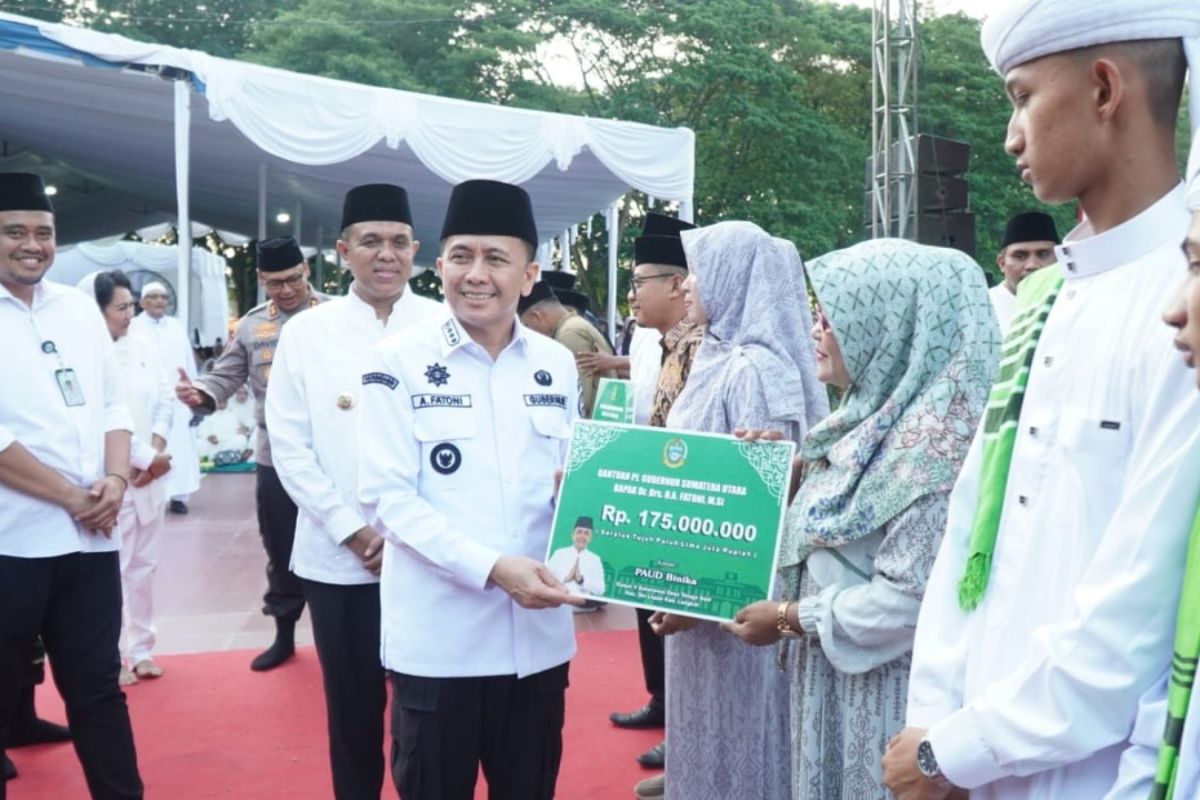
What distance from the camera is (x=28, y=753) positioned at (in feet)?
13.0

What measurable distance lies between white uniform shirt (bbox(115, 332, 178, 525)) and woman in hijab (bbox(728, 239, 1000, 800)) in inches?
147

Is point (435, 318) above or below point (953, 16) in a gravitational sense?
below

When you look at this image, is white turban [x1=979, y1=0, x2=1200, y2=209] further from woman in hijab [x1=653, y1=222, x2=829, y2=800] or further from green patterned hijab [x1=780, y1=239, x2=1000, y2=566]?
woman in hijab [x1=653, y1=222, x2=829, y2=800]

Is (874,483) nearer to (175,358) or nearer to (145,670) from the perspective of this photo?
(145,670)

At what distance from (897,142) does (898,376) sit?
10.8m

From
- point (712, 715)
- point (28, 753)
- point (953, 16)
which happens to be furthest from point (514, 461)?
point (953, 16)

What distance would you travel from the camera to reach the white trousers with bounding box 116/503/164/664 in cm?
487

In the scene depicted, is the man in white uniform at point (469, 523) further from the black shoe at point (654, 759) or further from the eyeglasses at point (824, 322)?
the black shoe at point (654, 759)

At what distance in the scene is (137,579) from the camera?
16.2 feet

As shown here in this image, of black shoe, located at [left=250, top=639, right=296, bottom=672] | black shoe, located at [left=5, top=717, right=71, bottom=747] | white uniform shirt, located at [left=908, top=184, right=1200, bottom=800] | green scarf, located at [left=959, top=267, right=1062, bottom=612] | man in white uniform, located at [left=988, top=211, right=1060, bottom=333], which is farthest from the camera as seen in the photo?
man in white uniform, located at [left=988, top=211, right=1060, bottom=333]

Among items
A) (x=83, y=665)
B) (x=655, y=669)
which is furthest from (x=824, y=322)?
(x=655, y=669)

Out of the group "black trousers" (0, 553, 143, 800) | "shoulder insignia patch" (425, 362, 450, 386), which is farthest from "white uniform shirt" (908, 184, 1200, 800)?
"black trousers" (0, 553, 143, 800)

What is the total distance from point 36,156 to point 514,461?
12.7 m

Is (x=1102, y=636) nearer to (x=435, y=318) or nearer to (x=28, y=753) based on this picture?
(x=435, y=318)
